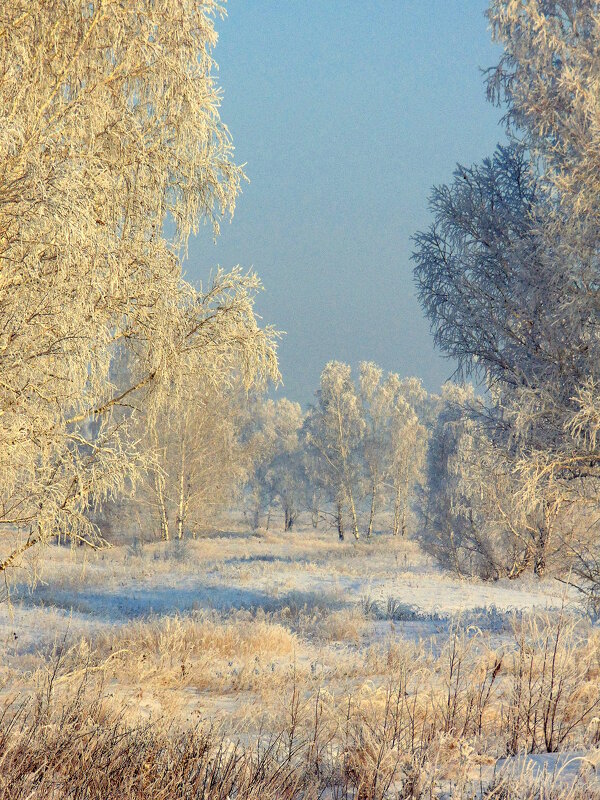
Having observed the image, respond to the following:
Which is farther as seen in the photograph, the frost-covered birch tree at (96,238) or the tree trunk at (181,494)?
the tree trunk at (181,494)

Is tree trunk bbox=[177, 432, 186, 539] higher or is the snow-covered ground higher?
tree trunk bbox=[177, 432, 186, 539]

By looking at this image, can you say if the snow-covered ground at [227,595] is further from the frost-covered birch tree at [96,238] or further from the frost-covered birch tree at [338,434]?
the frost-covered birch tree at [338,434]

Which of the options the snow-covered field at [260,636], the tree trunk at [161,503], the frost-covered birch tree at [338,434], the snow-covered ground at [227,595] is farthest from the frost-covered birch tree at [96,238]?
the frost-covered birch tree at [338,434]

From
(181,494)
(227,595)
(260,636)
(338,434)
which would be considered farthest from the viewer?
(338,434)

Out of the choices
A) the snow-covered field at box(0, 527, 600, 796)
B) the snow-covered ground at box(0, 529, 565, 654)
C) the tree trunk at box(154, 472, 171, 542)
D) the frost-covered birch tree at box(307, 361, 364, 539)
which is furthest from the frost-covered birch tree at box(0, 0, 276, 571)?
the frost-covered birch tree at box(307, 361, 364, 539)

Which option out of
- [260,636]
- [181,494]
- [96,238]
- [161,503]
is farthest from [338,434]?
[96,238]

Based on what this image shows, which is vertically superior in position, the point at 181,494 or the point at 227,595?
the point at 181,494

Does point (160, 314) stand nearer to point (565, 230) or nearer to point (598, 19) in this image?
point (565, 230)

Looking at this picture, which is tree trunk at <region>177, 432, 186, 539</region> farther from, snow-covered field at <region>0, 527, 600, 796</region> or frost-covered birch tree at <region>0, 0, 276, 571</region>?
frost-covered birch tree at <region>0, 0, 276, 571</region>

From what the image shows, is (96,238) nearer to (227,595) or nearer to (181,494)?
(227,595)

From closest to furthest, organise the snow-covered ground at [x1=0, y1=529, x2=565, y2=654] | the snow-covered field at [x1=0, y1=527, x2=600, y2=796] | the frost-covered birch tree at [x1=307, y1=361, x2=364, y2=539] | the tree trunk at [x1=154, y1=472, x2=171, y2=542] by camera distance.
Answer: the snow-covered field at [x1=0, y1=527, x2=600, y2=796] < the snow-covered ground at [x1=0, y1=529, x2=565, y2=654] < the tree trunk at [x1=154, y1=472, x2=171, y2=542] < the frost-covered birch tree at [x1=307, y1=361, x2=364, y2=539]

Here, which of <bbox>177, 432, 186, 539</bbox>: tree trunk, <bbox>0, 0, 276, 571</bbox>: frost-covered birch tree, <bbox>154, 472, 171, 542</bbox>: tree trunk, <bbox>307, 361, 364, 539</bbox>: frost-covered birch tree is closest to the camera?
<bbox>0, 0, 276, 571</bbox>: frost-covered birch tree

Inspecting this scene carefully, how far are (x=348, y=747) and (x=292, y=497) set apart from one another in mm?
47556

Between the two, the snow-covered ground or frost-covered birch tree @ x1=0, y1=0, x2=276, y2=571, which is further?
the snow-covered ground
